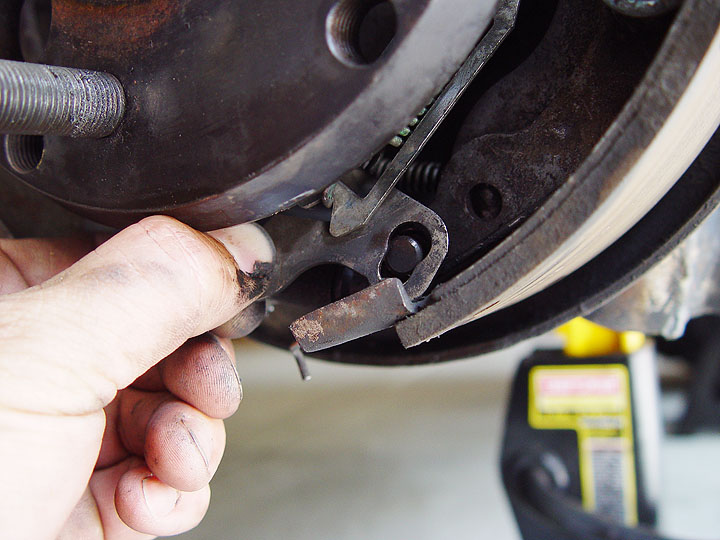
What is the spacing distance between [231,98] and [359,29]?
0.30ft

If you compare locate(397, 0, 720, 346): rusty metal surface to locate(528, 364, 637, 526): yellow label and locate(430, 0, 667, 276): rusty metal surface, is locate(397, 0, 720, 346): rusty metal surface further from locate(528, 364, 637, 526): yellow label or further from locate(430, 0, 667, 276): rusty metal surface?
locate(528, 364, 637, 526): yellow label

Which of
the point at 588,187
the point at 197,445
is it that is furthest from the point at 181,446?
the point at 588,187

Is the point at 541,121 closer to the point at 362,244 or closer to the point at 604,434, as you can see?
the point at 362,244

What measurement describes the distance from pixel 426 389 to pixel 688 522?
835 mm

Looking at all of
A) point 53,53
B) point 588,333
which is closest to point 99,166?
point 53,53

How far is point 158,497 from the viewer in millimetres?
578

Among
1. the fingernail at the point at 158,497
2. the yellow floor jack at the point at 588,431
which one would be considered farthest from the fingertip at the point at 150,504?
the yellow floor jack at the point at 588,431

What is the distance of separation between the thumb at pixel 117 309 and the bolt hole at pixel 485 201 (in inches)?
6.2

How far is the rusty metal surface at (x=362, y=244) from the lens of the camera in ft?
1.41

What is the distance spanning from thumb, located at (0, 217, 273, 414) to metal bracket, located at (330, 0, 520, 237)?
8 centimetres

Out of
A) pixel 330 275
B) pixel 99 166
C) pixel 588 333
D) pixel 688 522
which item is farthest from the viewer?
pixel 688 522

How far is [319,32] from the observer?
38cm

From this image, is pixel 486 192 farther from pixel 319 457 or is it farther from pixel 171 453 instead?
pixel 319 457

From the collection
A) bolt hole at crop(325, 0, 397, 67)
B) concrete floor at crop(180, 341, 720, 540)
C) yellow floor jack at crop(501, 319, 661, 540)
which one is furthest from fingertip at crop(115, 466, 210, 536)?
concrete floor at crop(180, 341, 720, 540)
